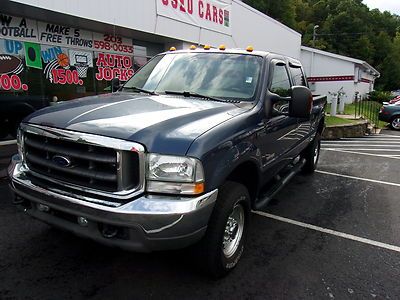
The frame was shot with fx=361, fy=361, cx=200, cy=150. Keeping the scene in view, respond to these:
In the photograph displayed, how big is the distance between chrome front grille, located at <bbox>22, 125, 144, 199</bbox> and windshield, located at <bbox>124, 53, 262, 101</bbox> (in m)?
1.40

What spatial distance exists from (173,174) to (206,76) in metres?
1.72

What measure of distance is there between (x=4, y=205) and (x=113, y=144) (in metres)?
2.95

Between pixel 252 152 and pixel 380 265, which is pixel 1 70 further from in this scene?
pixel 380 265

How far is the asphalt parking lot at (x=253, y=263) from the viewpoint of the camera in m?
2.94

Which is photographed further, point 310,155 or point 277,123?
point 310,155

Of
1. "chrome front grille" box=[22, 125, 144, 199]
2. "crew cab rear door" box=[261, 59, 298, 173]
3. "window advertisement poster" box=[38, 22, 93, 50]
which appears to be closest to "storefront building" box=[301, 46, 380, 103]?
"window advertisement poster" box=[38, 22, 93, 50]

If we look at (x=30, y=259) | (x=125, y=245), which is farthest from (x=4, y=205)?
(x=125, y=245)

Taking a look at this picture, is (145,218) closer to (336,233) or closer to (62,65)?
(336,233)

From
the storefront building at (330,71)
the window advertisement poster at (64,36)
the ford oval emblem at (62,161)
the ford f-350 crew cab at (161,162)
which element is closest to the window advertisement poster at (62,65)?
the window advertisement poster at (64,36)

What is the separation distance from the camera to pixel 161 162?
2.47 metres

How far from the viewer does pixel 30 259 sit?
10.9 ft

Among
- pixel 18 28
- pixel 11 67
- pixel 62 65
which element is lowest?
pixel 11 67

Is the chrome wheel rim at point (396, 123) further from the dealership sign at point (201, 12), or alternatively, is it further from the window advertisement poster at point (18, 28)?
the window advertisement poster at point (18, 28)

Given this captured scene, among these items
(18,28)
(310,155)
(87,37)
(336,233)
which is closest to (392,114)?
(310,155)
